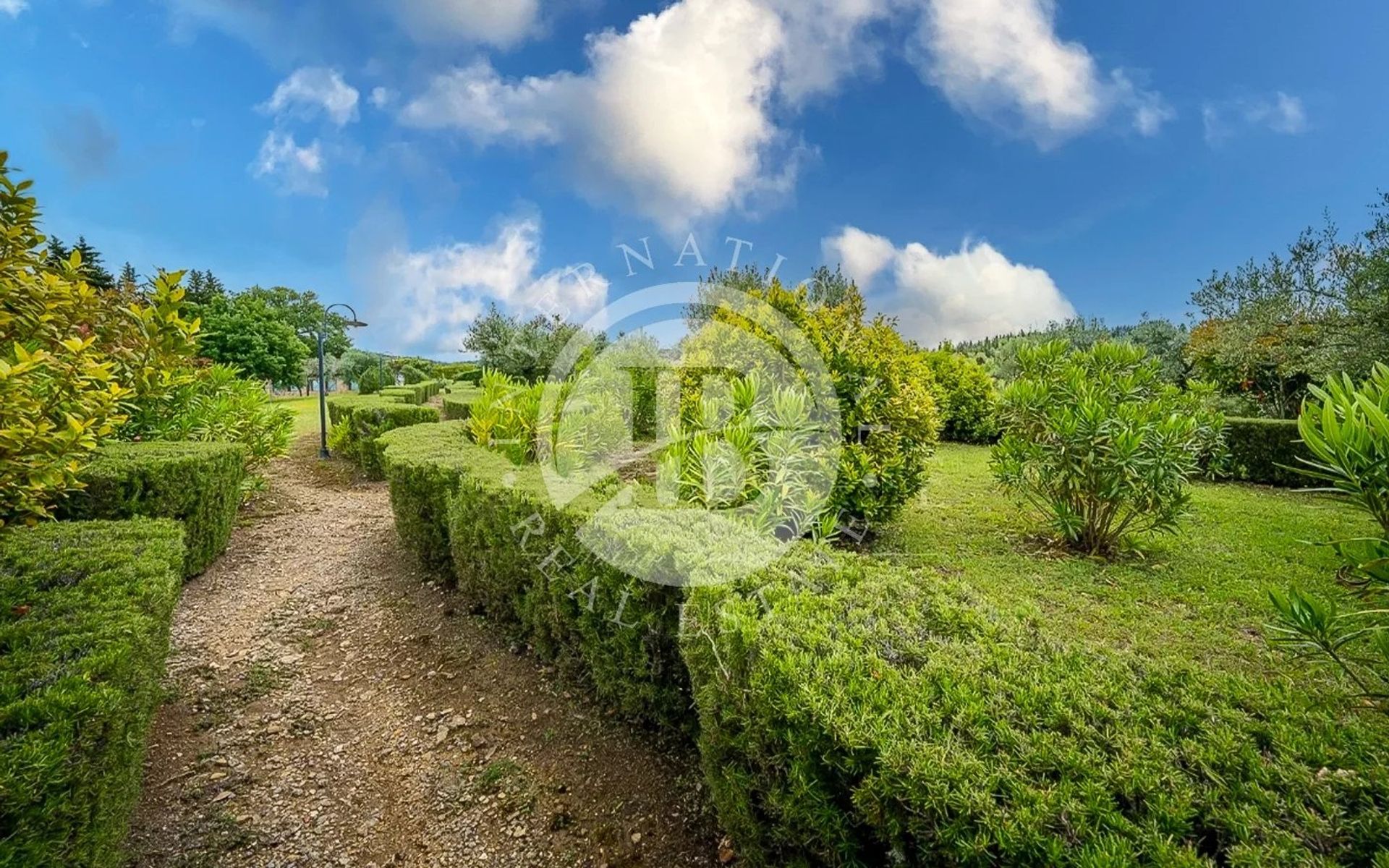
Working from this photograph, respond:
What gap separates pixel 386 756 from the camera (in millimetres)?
3057

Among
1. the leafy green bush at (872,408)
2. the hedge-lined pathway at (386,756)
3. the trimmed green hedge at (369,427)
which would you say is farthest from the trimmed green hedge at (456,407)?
the leafy green bush at (872,408)

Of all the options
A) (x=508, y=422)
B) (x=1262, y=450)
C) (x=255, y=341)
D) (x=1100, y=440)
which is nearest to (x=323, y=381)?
(x=508, y=422)

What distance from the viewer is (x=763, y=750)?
5.91 feet

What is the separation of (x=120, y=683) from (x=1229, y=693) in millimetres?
3477

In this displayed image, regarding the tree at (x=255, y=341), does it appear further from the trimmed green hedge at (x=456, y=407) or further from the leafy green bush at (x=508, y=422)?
the leafy green bush at (x=508, y=422)

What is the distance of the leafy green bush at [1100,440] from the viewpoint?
4.93m

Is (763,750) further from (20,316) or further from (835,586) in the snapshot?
(20,316)

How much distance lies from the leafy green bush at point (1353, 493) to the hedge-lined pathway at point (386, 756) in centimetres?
215

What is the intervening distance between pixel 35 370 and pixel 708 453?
3614 mm

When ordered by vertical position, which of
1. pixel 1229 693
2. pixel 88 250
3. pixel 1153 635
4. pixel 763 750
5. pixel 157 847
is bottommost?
pixel 157 847

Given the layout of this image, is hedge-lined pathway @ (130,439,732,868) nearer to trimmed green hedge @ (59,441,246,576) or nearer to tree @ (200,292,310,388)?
trimmed green hedge @ (59,441,246,576)

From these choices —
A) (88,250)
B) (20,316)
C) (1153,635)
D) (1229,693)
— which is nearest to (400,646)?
(20,316)

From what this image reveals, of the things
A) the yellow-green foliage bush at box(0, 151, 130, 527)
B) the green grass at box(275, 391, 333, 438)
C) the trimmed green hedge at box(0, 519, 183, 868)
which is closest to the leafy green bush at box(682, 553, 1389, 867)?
the trimmed green hedge at box(0, 519, 183, 868)

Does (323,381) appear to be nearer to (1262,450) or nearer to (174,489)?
(174,489)
